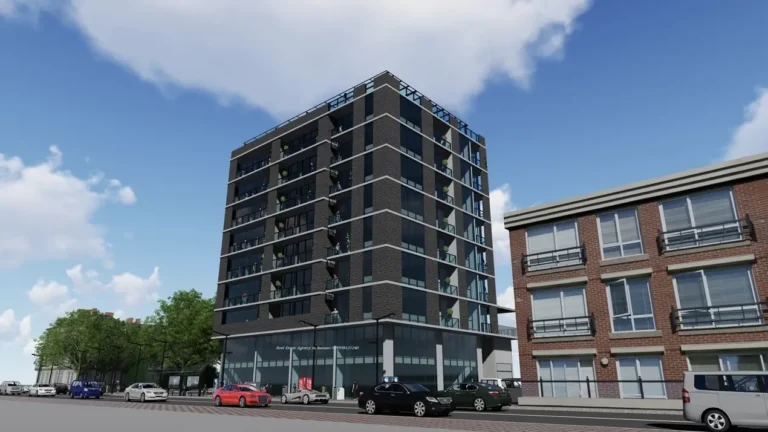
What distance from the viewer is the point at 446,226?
57.4 meters

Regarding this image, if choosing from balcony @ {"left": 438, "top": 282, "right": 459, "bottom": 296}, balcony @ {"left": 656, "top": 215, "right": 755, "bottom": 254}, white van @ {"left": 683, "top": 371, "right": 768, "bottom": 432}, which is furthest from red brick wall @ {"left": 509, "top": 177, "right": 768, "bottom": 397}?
balcony @ {"left": 438, "top": 282, "right": 459, "bottom": 296}

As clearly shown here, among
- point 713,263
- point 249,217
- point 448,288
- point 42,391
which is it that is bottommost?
point 42,391

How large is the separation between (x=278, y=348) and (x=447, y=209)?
2491cm

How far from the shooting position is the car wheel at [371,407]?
80.0 feet

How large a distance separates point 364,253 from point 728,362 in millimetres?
33328

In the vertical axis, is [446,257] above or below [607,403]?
above

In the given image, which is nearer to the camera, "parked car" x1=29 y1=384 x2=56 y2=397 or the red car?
the red car

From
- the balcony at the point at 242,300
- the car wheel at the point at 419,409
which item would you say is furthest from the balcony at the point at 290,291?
the car wheel at the point at 419,409

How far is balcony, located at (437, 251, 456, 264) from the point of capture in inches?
2173

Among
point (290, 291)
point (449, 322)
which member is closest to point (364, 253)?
point (290, 291)

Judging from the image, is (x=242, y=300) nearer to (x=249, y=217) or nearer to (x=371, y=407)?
(x=249, y=217)

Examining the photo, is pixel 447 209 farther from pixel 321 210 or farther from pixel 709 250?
pixel 709 250

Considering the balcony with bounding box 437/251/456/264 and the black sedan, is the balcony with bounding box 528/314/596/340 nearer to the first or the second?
the black sedan

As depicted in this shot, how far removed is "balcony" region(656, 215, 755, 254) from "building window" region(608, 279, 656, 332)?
2.06 m
